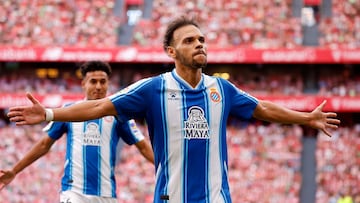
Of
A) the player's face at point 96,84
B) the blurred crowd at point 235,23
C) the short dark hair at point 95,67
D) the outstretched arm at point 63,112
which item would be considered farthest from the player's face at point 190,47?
the blurred crowd at point 235,23

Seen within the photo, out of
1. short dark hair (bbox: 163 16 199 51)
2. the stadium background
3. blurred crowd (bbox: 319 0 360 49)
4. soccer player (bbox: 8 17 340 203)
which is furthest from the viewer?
blurred crowd (bbox: 319 0 360 49)

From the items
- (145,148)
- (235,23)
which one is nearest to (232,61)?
(235,23)

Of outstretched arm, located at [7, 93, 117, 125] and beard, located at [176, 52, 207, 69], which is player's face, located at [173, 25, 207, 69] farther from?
outstretched arm, located at [7, 93, 117, 125]

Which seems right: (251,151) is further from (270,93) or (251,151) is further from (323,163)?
(270,93)

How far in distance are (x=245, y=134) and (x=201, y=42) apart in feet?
62.8

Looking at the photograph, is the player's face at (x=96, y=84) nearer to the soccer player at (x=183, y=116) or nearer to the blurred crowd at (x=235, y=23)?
the soccer player at (x=183, y=116)

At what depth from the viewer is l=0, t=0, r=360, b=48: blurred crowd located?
84.9 ft

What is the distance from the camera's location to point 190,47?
4984 millimetres

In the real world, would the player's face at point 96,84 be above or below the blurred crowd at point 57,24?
below

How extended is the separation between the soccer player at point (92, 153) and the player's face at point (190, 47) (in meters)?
2.60

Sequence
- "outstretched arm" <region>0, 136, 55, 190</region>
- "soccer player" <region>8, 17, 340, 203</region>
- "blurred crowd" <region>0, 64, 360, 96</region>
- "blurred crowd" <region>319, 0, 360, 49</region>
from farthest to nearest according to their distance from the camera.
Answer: "blurred crowd" <region>0, 64, 360, 96</region>, "blurred crowd" <region>319, 0, 360, 49</region>, "outstretched arm" <region>0, 136, 55, 190</region>, "soccer player" <region>8, 17, 340, 203</region>

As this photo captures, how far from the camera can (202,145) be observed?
4926mm

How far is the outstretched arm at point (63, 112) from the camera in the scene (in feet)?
15.2

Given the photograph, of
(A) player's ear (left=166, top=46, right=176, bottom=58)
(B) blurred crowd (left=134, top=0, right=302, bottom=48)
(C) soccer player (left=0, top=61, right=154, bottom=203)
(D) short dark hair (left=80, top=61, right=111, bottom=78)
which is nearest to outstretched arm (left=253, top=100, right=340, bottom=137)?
(A) player's ear (left=166, top=46, right=176, bottom=58)
